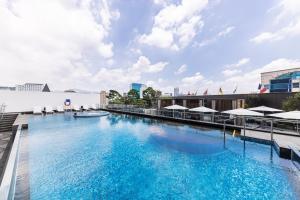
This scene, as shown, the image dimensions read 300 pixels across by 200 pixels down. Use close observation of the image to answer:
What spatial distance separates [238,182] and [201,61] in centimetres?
1635

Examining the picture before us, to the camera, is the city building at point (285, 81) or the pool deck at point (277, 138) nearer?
the pool deck at point (277, 138)

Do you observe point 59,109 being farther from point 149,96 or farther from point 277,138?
point 277,138

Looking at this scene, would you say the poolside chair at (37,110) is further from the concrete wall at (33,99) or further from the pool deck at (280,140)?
the pool deck at (280,140)

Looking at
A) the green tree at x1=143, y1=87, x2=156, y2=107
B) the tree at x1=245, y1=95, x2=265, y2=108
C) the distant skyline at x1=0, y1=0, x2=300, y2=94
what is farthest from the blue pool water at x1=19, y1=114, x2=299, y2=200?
the green tree at x1=143, y1=87, x2=156, y2=107

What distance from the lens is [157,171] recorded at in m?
5.08

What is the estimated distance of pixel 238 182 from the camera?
14.6ft

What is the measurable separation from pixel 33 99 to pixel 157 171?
960 inches

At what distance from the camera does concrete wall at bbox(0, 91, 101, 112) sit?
63.0 ft

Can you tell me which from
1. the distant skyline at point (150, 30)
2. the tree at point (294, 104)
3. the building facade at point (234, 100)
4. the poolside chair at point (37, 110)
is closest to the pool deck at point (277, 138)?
the tree at point (294, 104)

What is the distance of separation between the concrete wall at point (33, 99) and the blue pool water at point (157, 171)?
16632 mm

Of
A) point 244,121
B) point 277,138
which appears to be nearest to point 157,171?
point 244,121

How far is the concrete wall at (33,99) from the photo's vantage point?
1919cm

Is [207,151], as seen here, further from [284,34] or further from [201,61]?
[201,61]

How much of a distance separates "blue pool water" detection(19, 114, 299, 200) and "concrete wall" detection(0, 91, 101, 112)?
16.6m
